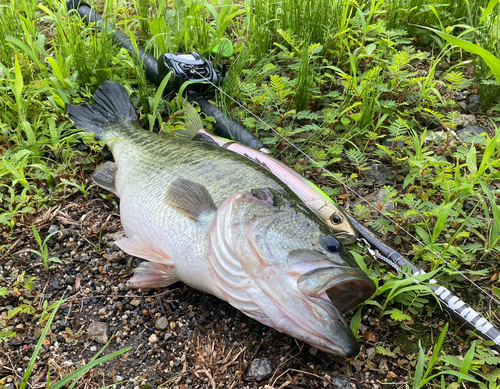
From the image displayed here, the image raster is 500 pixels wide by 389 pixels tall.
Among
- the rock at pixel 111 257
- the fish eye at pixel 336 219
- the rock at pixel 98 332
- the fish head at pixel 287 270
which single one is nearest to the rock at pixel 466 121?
the fish eye at pixel 336 219

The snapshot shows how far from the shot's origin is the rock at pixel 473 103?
386 centimetres

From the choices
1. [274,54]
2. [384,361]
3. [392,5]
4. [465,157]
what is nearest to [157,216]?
[384,361]

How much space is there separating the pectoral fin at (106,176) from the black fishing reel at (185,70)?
0.90 meters

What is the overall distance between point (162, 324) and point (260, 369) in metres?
0.60

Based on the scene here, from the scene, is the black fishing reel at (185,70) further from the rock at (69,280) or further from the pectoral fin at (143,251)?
the rock at (69,280)

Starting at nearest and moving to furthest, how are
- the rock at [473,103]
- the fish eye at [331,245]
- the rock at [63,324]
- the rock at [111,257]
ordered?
the fish eye at [331,245] < the rock at [63,324] < the rock at [111,257] < the rock at [473,103]

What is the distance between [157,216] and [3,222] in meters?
1.13

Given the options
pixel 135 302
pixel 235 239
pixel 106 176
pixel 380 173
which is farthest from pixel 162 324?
pixel 380 173

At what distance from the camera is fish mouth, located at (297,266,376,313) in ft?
5.98

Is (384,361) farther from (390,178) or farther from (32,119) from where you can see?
(32,119)

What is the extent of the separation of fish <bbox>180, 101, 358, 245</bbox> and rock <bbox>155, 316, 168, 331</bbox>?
3.40 ft

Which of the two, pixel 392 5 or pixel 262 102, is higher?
pixel 392 5

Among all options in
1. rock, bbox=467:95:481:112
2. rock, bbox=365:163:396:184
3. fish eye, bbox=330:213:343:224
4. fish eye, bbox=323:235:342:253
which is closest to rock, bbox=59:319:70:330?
fish eye, bbox=323:235:342:253

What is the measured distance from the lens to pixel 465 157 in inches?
124
